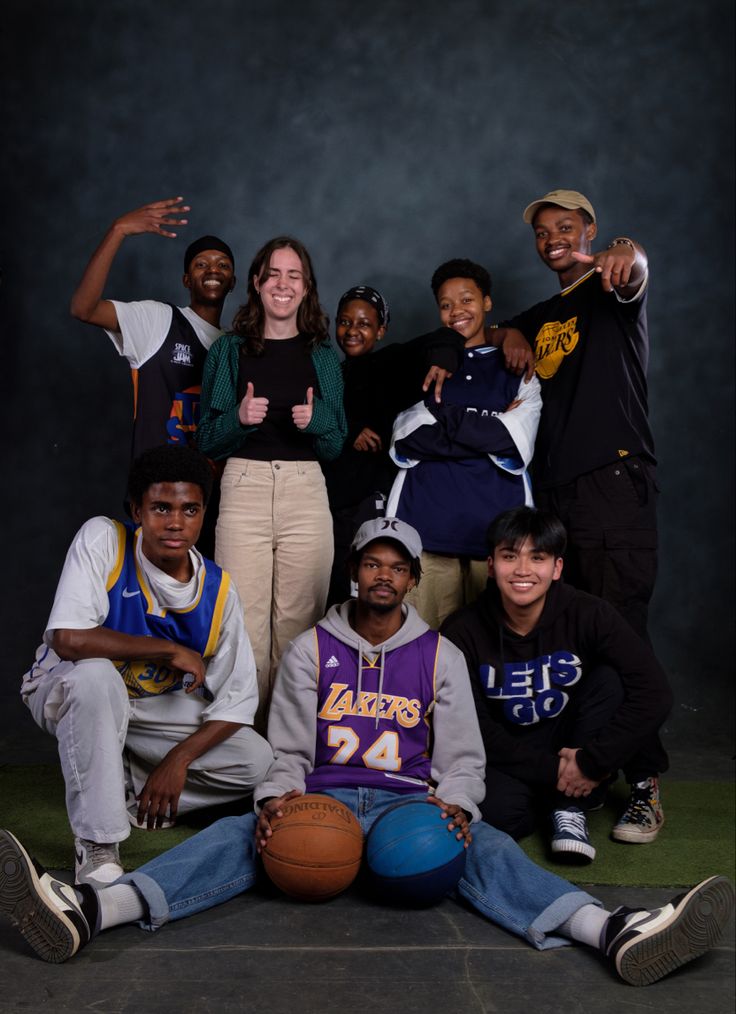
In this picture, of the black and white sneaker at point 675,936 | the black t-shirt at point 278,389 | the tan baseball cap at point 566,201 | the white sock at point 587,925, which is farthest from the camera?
the tan baseball cap at point 566,201

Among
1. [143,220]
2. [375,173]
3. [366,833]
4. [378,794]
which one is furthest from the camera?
[375,173]

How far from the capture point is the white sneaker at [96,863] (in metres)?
2.71

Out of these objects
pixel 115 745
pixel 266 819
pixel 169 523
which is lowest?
pixel 266 819

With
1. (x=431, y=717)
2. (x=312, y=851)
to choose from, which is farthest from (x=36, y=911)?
(x=431, y=717)

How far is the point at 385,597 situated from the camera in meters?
3.13

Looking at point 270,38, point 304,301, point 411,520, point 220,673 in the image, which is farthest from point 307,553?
point 270,38

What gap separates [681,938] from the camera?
2.41 metres

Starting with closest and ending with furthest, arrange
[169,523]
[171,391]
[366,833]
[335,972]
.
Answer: [335,972]
[366,833]
[169,523]
[171,391]

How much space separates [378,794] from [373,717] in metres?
0.22

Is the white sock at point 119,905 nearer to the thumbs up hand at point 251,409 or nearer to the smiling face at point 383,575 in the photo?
the smiling face at point 383,575

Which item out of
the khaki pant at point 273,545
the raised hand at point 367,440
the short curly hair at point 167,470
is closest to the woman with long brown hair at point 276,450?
the khaki pant at point 273,545

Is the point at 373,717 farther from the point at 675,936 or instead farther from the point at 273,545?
the point at 675,936

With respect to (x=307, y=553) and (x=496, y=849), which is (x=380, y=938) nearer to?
(x=496, y=849)

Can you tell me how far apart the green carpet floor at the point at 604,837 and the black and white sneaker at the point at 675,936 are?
587 mm
